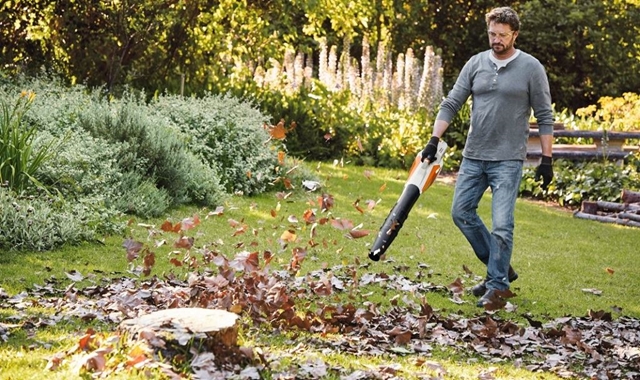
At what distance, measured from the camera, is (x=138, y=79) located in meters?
14.0

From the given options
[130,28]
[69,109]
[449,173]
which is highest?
[130,28]

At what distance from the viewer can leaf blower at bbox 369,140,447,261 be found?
6282 mm

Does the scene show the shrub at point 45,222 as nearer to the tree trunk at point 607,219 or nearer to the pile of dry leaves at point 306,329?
the pile of dry leaves at point 306,329

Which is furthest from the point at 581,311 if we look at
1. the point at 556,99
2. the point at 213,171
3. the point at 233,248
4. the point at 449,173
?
the point at 556,99

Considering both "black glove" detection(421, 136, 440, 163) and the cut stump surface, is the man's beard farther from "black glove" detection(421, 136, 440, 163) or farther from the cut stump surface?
the cut stump surface

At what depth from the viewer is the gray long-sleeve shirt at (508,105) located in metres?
6.37

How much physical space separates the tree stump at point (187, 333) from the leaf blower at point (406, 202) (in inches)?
81.6

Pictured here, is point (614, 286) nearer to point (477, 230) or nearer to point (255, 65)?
point (477, 230)

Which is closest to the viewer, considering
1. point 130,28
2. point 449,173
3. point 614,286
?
point 614,286

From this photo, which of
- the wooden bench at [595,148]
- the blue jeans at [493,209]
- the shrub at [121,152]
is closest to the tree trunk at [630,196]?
the wooden bench at [595,148]

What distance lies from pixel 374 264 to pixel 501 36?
237 centimetres

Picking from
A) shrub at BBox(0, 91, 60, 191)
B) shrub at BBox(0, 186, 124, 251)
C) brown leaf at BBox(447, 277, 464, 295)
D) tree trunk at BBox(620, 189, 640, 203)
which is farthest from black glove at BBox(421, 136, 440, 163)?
tree trunk at BBox(620, 189, 640, 203)

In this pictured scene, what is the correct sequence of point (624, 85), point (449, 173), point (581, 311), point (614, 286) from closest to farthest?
point (581, 311) → point (614, 286) → point (449, 173) → point (624, 85)

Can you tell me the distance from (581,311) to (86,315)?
3.50 metres
